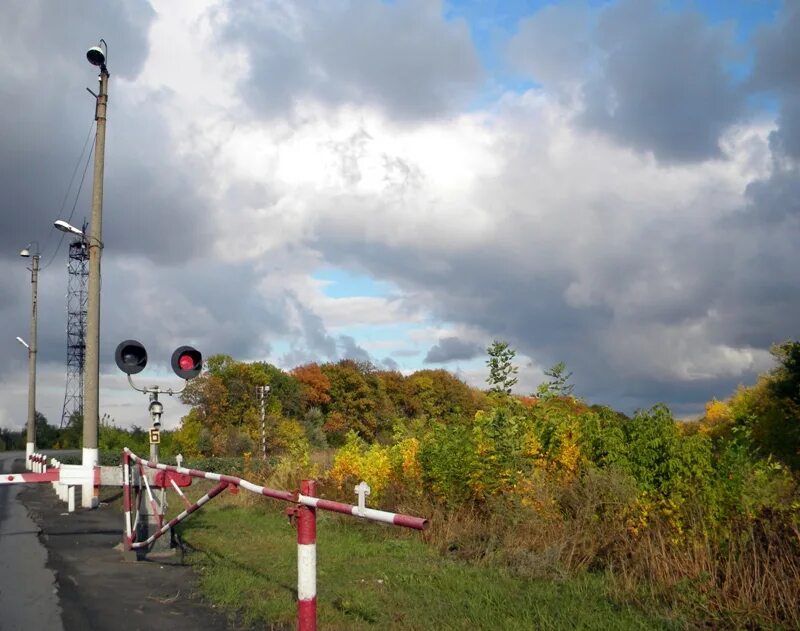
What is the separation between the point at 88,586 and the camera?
27.3 ft

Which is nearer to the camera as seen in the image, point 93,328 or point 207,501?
point 207,501

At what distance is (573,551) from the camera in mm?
7836

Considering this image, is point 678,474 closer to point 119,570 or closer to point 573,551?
point 573,551

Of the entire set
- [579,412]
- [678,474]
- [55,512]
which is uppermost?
[579,412]

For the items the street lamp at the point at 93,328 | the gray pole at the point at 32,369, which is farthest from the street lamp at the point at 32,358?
the street lamp at the point at 93,328

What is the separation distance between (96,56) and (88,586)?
15.0 metres

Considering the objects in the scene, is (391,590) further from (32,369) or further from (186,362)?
(32,369)

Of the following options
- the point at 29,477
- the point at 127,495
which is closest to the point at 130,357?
the point at 127,495

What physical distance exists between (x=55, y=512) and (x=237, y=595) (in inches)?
428

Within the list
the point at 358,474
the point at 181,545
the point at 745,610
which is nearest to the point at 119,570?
the point at 181,545

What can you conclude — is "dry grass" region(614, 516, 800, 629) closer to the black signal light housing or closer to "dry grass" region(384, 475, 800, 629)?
"dry grass" region(384, 475, 800, 629)

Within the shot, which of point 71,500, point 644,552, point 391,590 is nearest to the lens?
point 644,552

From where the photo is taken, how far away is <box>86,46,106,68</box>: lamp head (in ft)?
62.8

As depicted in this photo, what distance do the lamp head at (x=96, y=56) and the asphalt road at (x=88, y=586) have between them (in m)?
11.5
